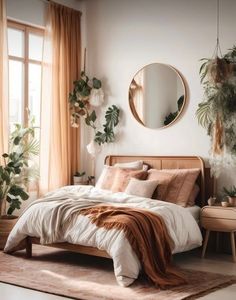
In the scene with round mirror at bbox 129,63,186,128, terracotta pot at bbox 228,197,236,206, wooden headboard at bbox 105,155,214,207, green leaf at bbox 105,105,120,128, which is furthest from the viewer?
green leaf at bbox 105,105,120,128

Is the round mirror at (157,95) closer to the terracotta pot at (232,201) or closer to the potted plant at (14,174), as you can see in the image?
the terracotta pot at (232,201)

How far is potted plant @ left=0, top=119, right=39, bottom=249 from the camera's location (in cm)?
686

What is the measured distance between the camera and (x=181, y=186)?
687 centimetres

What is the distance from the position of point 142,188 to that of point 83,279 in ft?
5.57

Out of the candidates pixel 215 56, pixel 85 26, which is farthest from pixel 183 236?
pixel 85 26

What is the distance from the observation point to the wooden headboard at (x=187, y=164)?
706cm

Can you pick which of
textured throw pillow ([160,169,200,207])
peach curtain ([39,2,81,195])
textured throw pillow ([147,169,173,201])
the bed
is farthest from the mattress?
peach curtain ([39,2,81,195])

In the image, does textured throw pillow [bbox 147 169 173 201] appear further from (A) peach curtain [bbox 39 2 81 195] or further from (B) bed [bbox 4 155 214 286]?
(A) peach curtain [bbox 39 2 81 195]

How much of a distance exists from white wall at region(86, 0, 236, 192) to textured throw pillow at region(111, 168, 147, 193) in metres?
0.55

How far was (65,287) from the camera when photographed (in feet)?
16.5

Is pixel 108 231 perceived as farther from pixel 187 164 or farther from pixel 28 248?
pixel 187 164

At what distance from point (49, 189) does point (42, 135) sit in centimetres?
75

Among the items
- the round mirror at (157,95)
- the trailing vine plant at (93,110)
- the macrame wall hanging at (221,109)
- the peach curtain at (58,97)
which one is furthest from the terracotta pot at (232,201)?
the peach curtain at (58,97)

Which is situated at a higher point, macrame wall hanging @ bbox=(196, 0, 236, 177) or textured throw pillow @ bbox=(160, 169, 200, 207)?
macrame wall hanging @ bbox=(196, 0, 236, 177)
